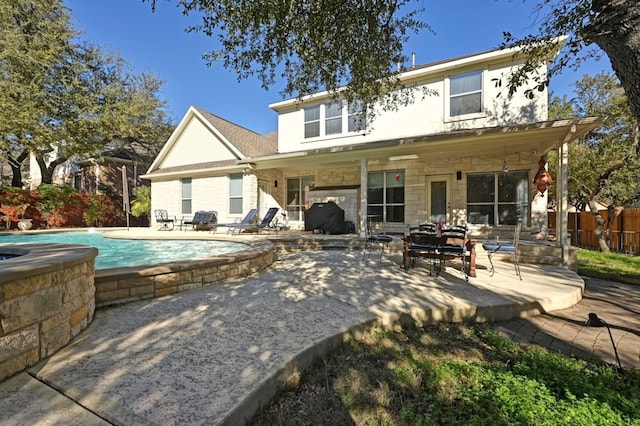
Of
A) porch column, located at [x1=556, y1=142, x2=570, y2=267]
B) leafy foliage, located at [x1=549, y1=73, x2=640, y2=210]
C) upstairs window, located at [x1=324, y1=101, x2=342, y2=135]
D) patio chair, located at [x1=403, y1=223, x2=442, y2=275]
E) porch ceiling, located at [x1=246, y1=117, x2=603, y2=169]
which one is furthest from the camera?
upstairs window, located at [x1=324, y1=101, x2=342, y2=135]

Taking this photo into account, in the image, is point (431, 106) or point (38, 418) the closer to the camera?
point (38, 418)

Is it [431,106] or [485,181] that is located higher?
[431,106]

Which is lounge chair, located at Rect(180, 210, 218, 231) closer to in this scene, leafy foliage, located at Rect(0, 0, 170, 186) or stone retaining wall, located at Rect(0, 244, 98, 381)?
leafy foliage, located at Rect(0, 0, 170, 186)

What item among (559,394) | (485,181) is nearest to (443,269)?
(559,394)

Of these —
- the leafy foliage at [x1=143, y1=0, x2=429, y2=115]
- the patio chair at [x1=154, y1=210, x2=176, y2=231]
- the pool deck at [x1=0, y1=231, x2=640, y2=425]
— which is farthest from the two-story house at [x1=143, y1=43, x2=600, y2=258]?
the pool deck at [x1=0, y1=231, x2=640, y2=425]

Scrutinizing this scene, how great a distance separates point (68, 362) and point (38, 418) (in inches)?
27.5

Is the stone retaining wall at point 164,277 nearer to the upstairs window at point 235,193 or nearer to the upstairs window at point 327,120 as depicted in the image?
the upstairs window at point 327,120

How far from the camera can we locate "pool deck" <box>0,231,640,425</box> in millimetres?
1816

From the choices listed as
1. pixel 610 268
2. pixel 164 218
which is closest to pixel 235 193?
pixel 164 218

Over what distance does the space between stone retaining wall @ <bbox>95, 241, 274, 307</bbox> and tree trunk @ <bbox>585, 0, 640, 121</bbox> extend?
17.2 ft

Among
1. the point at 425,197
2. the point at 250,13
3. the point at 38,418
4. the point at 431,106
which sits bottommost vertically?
the point at 38,418

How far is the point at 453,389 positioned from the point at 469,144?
25.6ft

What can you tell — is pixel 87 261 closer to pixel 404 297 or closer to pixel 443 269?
pixel 404 297

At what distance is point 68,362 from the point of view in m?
2.27
